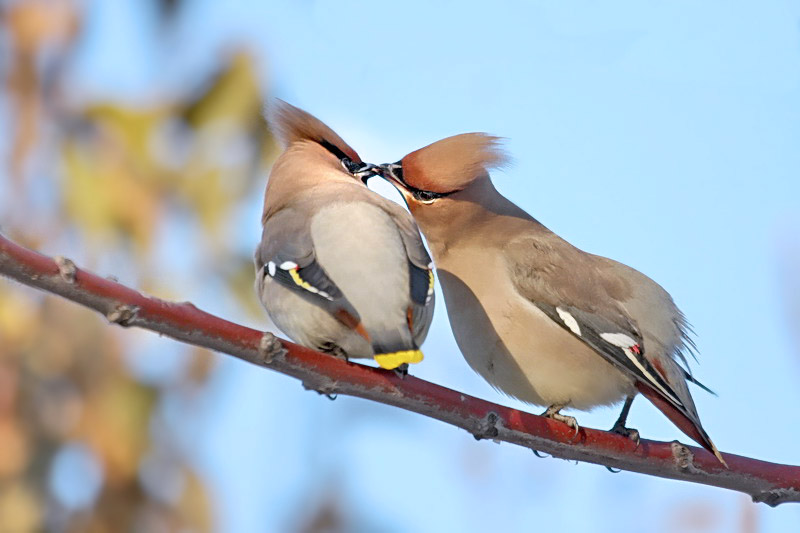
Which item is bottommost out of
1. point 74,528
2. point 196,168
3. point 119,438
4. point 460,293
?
point 74,528

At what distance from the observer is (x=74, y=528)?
464cm

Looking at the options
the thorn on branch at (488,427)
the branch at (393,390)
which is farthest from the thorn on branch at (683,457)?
the thorn on branch at (488,427)

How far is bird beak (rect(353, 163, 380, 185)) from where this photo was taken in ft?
12.9

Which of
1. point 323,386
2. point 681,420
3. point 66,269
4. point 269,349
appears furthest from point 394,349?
point 681,420

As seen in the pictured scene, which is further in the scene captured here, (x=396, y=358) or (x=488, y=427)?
(x=488, y=427)

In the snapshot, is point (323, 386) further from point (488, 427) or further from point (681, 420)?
point (681, 420)

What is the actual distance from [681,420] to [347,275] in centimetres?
112

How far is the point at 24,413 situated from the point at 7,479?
0.98ft

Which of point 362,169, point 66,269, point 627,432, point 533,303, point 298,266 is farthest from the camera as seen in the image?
point 362,169

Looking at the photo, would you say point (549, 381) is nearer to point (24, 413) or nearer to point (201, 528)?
point (201, 528)

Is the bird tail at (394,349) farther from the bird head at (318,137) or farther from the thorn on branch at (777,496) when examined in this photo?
the bird head at (318,137)

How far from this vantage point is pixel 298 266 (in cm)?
303

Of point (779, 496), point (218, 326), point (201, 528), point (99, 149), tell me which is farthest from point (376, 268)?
point (99, 149)

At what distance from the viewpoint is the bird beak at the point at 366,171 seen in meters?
3.93
